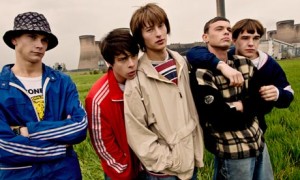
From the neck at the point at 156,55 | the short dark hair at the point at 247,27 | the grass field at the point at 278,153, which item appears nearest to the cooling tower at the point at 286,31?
the grass field at the point at 278,153

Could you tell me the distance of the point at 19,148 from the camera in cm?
144

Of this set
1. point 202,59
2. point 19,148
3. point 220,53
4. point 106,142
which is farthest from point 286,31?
point 19,148

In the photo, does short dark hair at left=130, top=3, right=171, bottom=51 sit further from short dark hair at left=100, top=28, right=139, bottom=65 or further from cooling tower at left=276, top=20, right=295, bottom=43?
cooling tower at left=276, top=20, right=295, bottom=43

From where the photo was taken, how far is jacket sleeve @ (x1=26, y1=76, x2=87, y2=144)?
4.86 ft

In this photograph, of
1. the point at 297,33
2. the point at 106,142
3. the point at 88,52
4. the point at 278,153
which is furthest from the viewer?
the point at 88,52

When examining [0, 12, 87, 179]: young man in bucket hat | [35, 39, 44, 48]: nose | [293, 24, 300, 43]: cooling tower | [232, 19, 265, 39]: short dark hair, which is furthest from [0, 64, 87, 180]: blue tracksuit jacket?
[293, 24, 300, 43]: cooling tower

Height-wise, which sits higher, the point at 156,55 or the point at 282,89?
the point at 156,55

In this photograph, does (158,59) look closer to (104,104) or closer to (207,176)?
(104,104)

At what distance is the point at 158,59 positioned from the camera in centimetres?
155

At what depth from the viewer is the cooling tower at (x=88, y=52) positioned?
41719 mm

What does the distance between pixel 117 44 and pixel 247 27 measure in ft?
2.33

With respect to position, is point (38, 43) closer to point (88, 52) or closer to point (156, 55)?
point (156, 55)

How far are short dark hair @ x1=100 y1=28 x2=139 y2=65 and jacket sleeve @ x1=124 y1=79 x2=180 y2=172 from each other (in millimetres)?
175

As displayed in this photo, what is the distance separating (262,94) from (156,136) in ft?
1.82
